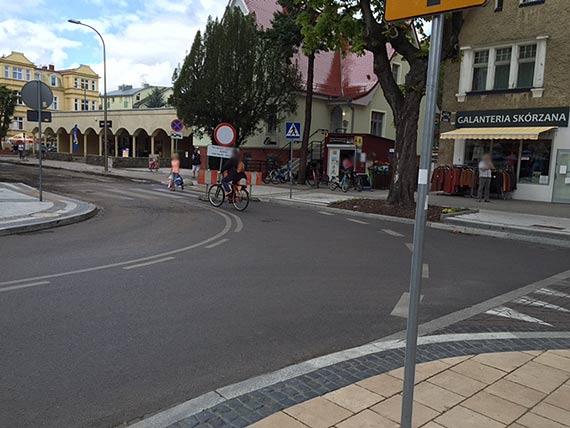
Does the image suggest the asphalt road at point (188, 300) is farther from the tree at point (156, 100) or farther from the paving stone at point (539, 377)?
the tree at point (156, 100)

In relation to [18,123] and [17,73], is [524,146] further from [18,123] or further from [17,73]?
[17,73]

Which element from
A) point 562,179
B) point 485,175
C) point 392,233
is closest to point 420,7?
point 392,233

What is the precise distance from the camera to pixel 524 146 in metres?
20.9

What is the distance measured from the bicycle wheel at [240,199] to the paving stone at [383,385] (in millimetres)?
11724

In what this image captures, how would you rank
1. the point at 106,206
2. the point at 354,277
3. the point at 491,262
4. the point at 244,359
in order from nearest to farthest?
1. the point at 244,359
2. the point at 354,277
3. the point at 491,262
4. the point at 106,206

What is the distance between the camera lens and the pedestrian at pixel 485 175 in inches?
729

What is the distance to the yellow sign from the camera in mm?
2559

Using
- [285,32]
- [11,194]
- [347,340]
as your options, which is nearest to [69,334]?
[347,340]

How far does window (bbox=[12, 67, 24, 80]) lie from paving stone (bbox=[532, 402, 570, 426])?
324 ft

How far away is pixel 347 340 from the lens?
4.82m

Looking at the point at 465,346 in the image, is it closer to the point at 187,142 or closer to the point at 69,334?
the point at 69,334

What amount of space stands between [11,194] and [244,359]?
1467 cm

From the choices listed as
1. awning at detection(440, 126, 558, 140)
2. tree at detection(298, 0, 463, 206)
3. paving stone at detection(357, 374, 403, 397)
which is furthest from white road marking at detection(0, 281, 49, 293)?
awning at detection(440, 126, 558, 140)

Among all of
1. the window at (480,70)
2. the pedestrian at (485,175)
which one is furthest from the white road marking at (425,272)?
the window at (480,70)
